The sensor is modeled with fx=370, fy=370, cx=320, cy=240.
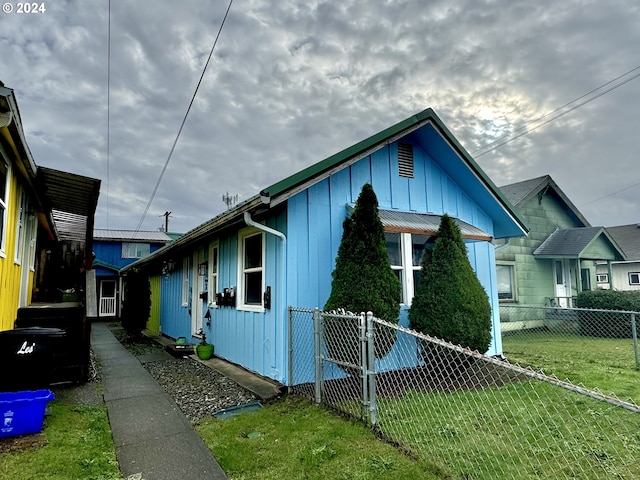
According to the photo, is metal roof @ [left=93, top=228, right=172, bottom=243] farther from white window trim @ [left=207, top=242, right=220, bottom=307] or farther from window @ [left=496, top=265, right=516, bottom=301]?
window @ [left=496, top=265, right=516, bottom=301]

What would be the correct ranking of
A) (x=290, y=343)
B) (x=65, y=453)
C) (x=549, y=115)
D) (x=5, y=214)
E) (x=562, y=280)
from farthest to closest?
(x=562, y=280)
(x=549, y=115)
(x=290, y=343)
(x=5, y=214)
(x=65, y=453)

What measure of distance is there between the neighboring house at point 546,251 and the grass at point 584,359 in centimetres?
191

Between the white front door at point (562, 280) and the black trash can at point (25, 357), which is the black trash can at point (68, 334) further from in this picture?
the white front door at point (562, 280)

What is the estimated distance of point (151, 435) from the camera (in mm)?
3824

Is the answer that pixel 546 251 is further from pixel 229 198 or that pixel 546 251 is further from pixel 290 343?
pixel 229 198

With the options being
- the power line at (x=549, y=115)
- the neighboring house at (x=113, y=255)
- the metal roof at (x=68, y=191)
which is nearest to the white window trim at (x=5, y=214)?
the metal roof at (x=68, y=191)

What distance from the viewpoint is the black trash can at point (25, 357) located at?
4.25m

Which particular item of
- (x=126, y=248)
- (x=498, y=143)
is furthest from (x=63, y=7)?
(x=126, y=248)

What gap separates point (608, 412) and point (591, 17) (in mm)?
8385

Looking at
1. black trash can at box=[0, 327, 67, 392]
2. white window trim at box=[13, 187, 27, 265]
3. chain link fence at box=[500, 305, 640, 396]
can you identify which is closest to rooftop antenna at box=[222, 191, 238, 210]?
white window trim at box=[13, 187, 27, 265]

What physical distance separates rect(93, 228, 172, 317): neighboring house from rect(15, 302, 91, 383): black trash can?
55.6 feet

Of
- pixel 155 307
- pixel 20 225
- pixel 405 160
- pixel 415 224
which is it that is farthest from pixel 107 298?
pixel 415 224

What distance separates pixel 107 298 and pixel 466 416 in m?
23.1

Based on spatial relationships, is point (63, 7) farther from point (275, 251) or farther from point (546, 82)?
point (546, 82)
